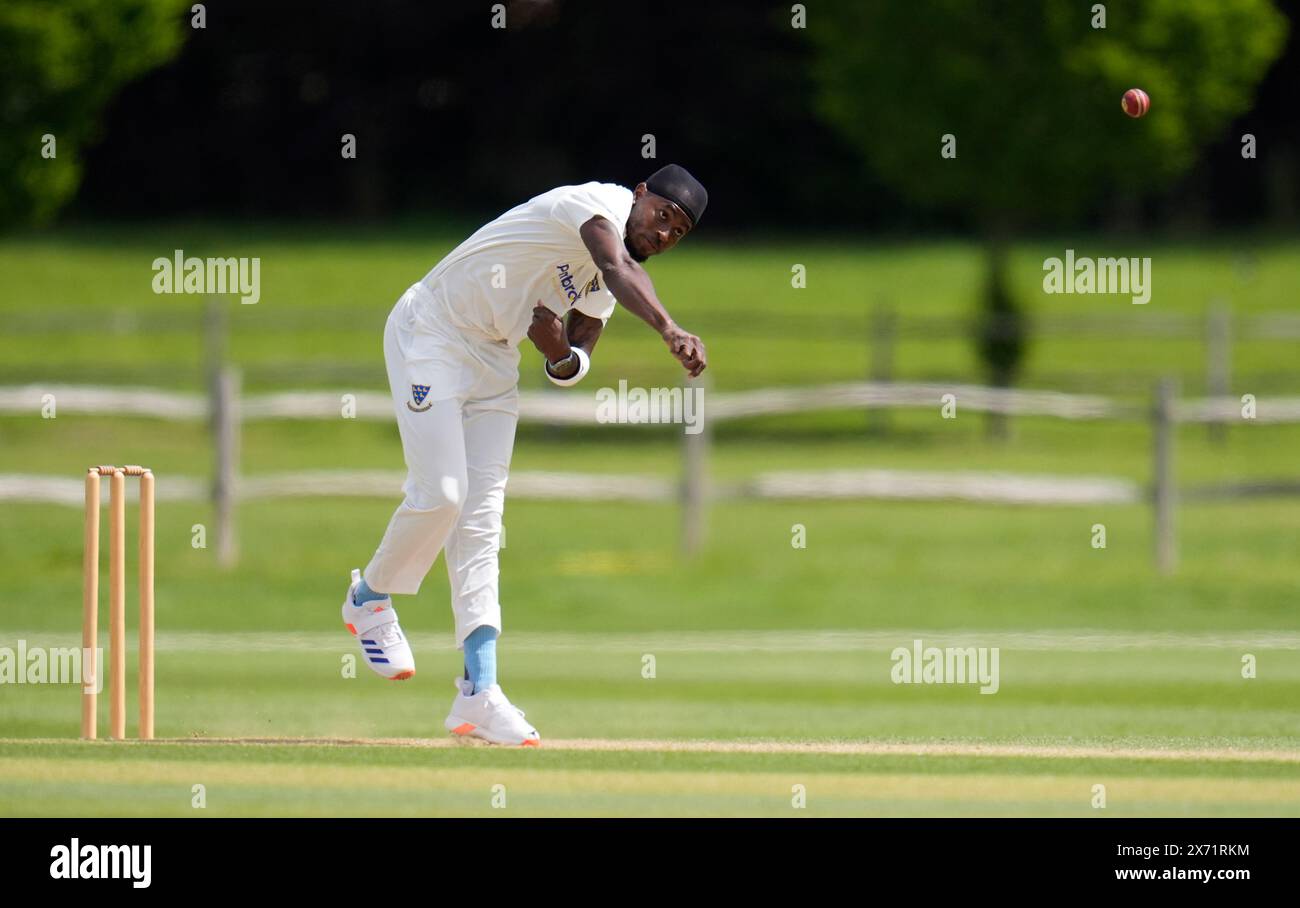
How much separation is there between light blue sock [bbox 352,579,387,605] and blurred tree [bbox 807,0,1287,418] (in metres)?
18.5

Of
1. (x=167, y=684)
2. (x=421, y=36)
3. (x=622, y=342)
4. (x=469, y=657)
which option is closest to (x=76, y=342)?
(x=622, y=342)

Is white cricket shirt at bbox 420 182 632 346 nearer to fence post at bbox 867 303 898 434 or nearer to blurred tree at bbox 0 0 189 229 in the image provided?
blurred tree at bbox 0 0 189 229

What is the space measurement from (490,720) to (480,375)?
128cm

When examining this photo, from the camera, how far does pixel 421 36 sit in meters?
43.5

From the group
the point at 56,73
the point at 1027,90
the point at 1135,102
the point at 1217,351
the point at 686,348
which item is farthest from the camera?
the point at 1027,90

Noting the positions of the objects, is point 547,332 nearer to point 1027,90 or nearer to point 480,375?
point 480,375

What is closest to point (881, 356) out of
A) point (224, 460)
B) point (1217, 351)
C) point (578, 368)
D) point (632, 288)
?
point (1217, 351)

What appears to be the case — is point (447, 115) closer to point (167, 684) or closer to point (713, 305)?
point (713, 305)

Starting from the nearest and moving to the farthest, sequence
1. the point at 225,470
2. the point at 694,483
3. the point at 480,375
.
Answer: the point at 480,375 → the point at 225,470 → the point at 694,483

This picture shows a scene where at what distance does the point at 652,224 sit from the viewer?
798cm

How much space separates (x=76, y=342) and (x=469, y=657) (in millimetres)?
25216

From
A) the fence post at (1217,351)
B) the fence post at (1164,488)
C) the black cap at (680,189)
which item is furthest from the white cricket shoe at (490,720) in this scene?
the fence post at (1217,351)

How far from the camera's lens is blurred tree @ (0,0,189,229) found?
70.9ft

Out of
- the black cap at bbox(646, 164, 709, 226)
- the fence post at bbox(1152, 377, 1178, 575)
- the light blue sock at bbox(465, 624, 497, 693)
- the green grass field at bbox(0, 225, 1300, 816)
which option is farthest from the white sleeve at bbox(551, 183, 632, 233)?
the fence post at bbox(1152, 377, 1178, 575)
